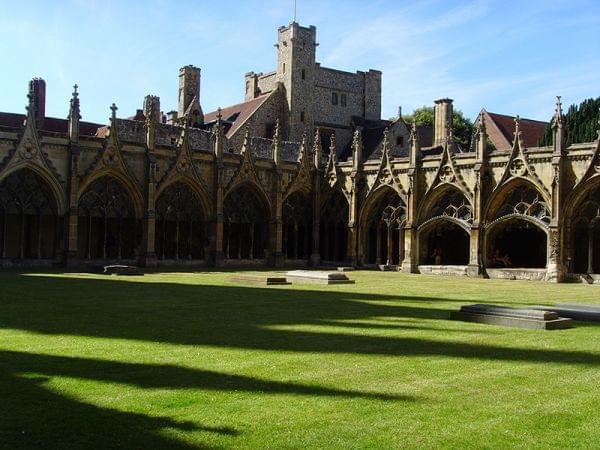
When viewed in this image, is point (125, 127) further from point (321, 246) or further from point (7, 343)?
point (7, 343)

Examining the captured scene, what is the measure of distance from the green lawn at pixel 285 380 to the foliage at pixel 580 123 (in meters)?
37.0

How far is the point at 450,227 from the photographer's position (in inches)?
1420

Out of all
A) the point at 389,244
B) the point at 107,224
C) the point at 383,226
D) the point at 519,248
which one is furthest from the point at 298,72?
the point at 519,248

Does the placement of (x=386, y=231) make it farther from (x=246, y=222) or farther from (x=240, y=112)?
(x=240, y=112)

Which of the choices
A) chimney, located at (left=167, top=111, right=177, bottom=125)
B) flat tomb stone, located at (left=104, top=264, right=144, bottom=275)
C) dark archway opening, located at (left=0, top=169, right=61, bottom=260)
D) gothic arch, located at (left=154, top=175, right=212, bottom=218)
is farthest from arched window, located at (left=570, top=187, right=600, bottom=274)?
chimney, located at (left=167, top=111, right=177, bottom=125)

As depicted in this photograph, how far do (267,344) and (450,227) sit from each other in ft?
89.6

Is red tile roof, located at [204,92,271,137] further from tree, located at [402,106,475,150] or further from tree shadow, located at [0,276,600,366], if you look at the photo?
tree shadow, located at [0,276,600,366]

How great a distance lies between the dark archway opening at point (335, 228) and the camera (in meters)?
39.9

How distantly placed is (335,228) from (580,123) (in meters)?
20.7

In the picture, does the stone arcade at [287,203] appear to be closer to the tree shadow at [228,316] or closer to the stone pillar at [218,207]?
the stone pillar at [218,207]

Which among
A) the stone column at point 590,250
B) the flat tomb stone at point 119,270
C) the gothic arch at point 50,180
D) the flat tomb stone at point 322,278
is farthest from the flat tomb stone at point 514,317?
the gothic arch at point 50,180

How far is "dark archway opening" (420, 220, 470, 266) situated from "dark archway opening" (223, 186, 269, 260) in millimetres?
8949

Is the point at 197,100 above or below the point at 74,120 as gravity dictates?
above

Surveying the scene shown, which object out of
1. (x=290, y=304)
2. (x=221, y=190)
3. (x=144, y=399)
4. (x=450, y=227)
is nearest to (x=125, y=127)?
(x=221, y=190)
